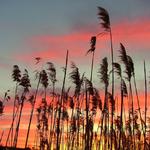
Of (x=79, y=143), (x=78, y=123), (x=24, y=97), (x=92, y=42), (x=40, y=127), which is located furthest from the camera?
(x=40, y=127)

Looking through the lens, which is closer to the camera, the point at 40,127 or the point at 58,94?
the point at 58,94

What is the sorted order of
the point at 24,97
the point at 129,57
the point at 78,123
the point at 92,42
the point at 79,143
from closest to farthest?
the point at 92,42 → the point at 129,57 → the point at 24,97 → the point at 78,123 → the point at 79,143

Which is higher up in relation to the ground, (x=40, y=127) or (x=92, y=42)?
(x=92, y=42)

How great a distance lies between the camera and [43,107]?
2319 centimetres

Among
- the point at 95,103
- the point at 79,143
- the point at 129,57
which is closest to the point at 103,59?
the point at 129,57

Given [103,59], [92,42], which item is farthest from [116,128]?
[92,42]

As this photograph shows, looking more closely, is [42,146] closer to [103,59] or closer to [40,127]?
[40,127]

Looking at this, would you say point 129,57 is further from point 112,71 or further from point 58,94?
point 58,94

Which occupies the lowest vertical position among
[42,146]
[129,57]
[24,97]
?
[42,146]

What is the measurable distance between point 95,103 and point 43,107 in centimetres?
500

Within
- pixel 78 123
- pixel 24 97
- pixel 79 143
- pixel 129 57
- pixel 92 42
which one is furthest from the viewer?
pixel 79 143

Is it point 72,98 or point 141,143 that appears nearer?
point 72,98

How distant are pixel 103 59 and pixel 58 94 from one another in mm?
4591

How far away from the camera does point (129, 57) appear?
53.9 ft
